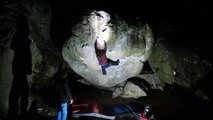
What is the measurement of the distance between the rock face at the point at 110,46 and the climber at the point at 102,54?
100mm

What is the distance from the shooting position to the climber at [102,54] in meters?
6.82

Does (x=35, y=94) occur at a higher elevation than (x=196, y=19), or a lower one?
lower

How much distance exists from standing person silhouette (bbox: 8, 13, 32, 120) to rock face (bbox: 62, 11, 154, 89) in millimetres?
1135

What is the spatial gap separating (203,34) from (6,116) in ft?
20.1

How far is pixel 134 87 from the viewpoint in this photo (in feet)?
25.6

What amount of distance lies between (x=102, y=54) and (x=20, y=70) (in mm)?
2305

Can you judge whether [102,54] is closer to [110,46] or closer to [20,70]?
[110,46]

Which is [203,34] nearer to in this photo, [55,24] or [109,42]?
[109,42]

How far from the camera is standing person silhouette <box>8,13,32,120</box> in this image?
639 cm

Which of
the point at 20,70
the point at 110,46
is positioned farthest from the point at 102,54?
the point at 20,70

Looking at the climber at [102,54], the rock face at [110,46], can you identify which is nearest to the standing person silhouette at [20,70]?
the rock face at [110,46]

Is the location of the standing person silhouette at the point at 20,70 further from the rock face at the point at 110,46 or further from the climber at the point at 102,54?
the climber at the point at 102,54

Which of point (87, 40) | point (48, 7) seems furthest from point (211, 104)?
point (48, 7)

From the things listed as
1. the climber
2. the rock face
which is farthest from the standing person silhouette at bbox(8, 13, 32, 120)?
the climber
